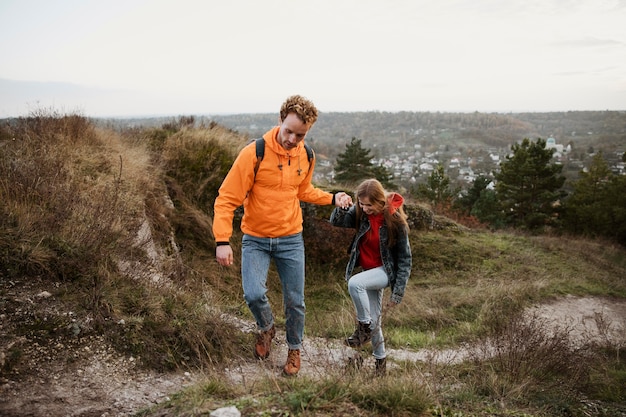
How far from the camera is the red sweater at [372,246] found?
3.48 meters

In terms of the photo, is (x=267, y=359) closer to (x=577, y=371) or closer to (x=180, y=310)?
(x=180, y=310)

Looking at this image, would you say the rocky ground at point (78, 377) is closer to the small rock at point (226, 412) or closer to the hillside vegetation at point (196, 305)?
the hillside vegetation at point (196, 305)

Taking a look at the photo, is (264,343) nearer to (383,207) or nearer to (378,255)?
(378,255)

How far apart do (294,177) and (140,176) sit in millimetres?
4806

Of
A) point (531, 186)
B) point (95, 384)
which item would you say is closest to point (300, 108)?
point (95, 384)

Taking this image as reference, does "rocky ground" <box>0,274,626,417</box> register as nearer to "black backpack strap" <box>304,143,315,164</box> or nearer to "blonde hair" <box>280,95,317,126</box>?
"black backpack strap" <box>304,143,315,164</box>

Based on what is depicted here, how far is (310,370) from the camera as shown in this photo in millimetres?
3605

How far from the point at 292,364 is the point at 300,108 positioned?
2047 mm

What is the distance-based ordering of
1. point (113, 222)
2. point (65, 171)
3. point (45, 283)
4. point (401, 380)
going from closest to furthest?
point (401, 380) → point (45, 283) → point (113, 222) → point (65, 171)

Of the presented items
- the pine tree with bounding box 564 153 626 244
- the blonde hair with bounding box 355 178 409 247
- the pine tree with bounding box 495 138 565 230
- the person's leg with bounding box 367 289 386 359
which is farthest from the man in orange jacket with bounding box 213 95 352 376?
the pine tree with bounding box 564 153 626 244

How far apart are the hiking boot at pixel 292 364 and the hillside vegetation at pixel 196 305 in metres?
0.51

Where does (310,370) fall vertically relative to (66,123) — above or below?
below

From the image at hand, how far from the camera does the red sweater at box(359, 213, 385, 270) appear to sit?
3484mm

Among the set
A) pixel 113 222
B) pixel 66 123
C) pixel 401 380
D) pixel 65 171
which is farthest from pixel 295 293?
pixel 66 123
